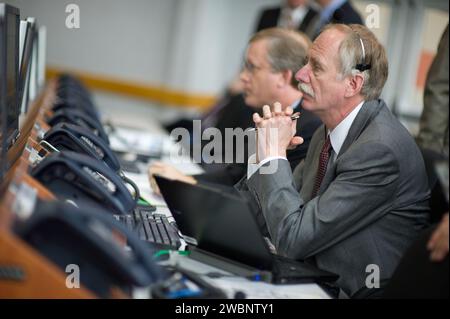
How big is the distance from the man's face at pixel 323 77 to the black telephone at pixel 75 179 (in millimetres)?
725

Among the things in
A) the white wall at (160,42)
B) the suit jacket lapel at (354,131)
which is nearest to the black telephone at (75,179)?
the suit jacket lapel at (354,131)

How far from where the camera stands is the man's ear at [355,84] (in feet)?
6.68

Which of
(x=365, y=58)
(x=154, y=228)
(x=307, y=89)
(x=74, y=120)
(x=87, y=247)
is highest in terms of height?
(x=365, y=58)

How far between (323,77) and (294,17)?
2610 millimetres

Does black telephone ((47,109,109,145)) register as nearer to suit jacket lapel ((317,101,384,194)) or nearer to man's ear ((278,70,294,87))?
man's ear ((278,70,294,87))

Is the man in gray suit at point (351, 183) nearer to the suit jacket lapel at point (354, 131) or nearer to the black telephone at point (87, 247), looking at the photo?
the suit jacket lapel at point (354, 131)

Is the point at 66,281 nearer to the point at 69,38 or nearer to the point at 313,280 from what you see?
the point at 313,280

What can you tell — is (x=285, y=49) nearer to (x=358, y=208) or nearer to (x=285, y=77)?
(x=285, y=77)

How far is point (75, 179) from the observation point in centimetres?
158

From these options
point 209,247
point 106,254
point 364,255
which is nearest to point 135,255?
point 106,254

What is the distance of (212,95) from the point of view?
7754 mm

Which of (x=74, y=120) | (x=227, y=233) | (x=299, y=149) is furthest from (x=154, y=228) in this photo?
(x=74, y=120)

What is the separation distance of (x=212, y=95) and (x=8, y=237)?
21.9ft

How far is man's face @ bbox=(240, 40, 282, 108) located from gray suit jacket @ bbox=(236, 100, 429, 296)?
1.04 meters
